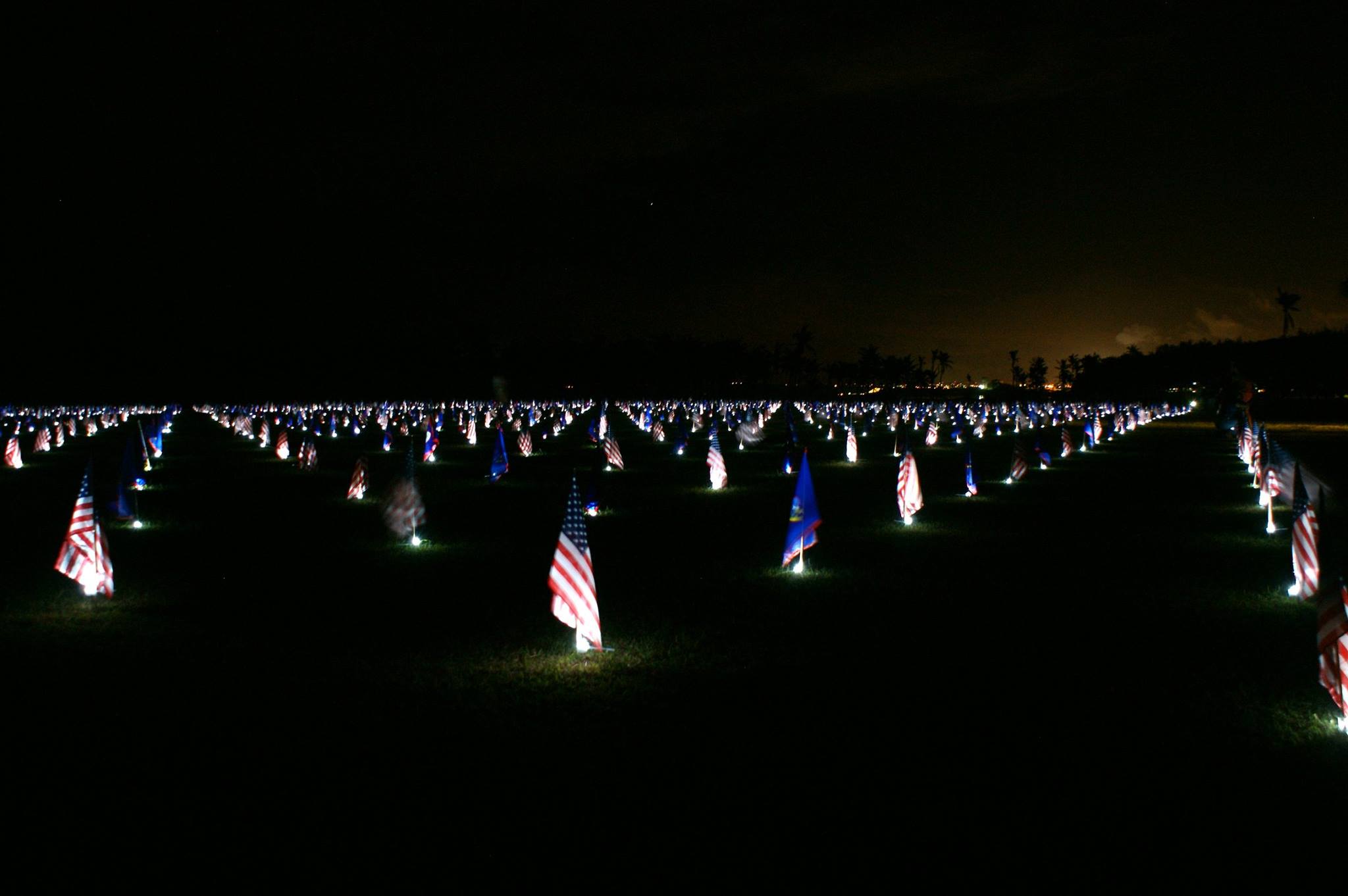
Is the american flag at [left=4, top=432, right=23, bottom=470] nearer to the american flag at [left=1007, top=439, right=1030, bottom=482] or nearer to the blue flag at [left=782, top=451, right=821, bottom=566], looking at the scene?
the blue flag at [left=782, top=451, right=821, bottom=566]

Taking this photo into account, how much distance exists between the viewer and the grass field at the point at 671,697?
6555mm

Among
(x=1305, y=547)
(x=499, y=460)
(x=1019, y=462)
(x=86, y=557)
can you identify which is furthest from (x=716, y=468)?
(x=86, y=557)

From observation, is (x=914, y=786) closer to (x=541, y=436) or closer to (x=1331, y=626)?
(x=1331, y=626)

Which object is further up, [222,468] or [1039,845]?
[222,468]

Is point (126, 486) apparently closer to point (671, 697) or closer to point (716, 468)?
point (716, 468)

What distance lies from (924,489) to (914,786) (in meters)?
22.0

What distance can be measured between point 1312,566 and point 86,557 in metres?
14.2

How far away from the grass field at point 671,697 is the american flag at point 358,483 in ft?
16.7

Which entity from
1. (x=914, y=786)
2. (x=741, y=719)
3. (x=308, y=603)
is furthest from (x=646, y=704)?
(x=308, y=603)

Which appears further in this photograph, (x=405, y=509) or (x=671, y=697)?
(x=405, y=509)

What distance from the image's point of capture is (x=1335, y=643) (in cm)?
812

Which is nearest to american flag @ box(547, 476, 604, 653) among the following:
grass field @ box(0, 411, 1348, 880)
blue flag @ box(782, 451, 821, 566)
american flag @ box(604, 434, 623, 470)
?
grass field @ box(0, 411, 1348, 880)

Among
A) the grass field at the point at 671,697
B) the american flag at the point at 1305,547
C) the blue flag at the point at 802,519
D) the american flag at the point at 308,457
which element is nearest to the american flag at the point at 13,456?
the american flag at the point at 308,457

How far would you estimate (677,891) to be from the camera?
5688 mm
